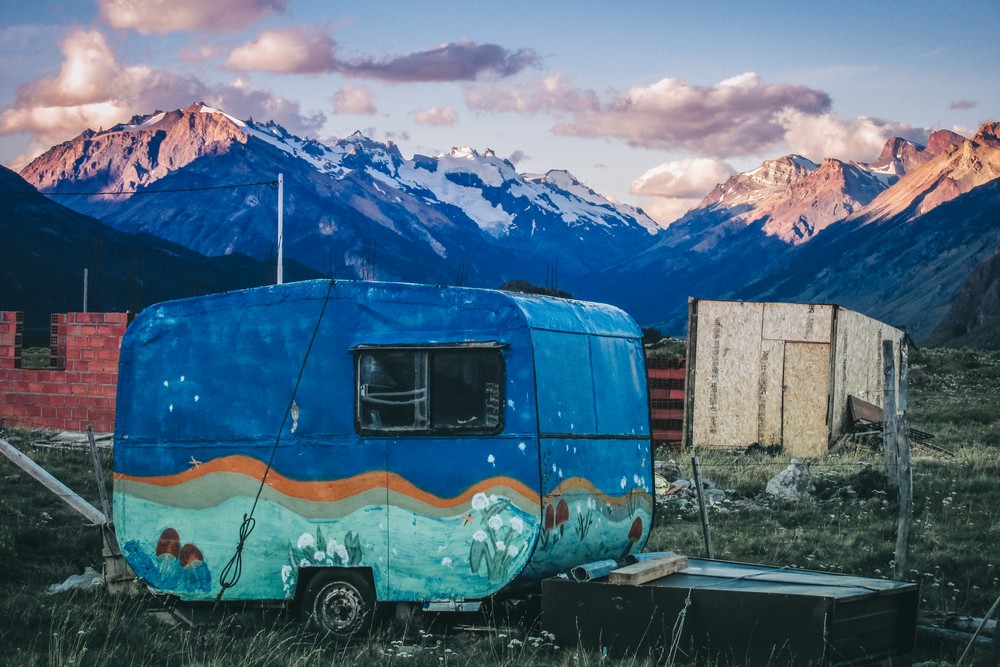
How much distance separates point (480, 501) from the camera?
7742 millimetres

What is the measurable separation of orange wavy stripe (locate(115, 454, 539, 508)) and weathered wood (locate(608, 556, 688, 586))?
765mm

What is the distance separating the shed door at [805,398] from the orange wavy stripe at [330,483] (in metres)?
14.1

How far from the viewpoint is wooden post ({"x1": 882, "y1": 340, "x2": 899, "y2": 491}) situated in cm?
984

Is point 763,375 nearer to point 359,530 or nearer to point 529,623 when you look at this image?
point 529,623

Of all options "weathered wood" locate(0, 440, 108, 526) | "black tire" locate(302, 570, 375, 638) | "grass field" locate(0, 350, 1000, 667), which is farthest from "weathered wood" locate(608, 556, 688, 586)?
"weathered wood" locate(0, 440, 108, 526)

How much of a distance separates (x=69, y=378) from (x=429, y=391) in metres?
10.9

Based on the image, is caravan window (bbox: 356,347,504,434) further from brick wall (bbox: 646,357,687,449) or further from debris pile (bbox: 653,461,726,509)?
brick wall (bbox: 646,357,687,449)

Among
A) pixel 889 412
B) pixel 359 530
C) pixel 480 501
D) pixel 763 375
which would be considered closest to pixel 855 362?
pixel 763 375

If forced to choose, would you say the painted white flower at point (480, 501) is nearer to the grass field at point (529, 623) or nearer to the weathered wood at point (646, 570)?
the grass field at point (529, 623)

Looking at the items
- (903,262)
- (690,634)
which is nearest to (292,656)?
(690,634)

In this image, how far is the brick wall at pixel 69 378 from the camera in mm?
16641

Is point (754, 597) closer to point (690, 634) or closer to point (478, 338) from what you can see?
point (690, 634)

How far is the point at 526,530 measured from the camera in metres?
7.64

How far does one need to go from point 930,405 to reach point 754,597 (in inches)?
1000
